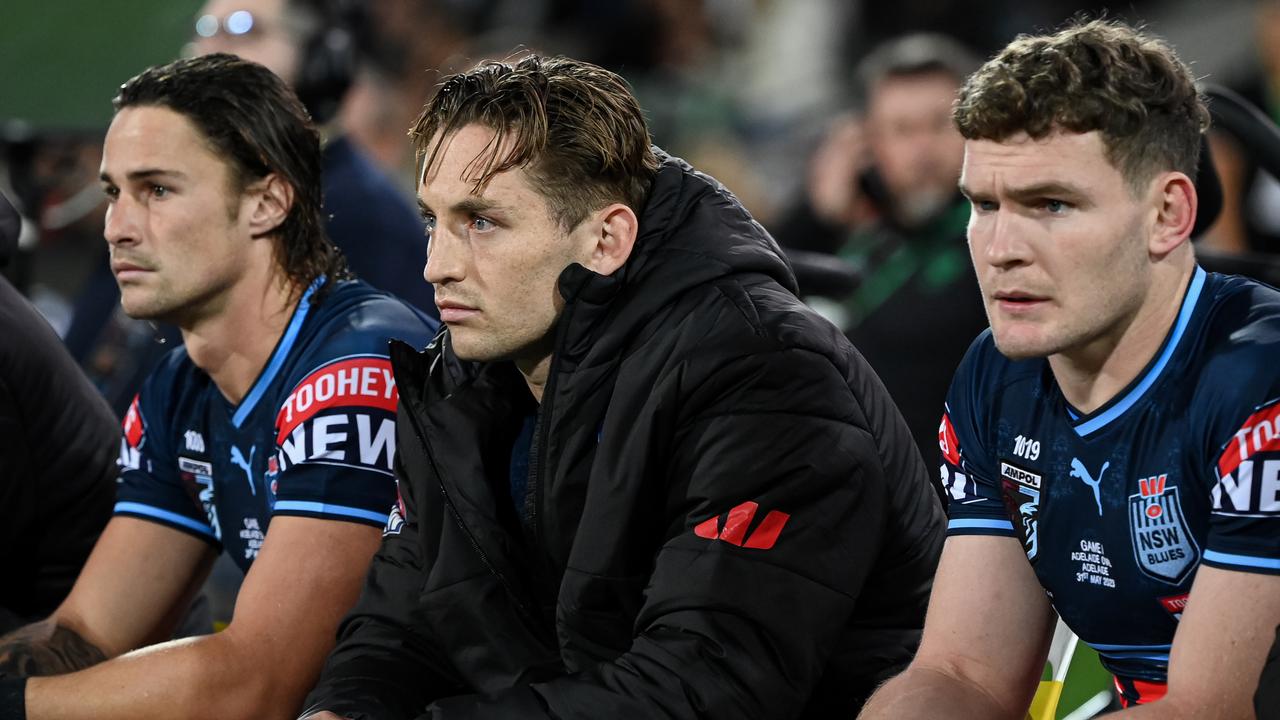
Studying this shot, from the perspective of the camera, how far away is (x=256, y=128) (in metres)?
2.99

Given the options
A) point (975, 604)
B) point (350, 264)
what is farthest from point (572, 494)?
point (350, 264)

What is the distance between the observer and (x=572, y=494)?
7.51ft

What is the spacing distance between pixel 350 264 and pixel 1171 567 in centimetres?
228

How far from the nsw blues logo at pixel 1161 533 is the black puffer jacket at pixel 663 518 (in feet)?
1.09

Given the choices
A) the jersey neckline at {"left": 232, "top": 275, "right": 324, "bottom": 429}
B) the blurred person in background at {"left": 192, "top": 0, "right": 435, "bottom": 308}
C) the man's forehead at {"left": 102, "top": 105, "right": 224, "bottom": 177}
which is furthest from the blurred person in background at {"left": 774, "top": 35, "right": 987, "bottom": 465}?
the man's forehead at {"left": 102, "top": 105, "right": 224, "bottom": 177}

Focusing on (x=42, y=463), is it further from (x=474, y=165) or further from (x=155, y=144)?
(x=474, y=165)

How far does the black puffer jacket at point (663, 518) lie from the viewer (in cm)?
208

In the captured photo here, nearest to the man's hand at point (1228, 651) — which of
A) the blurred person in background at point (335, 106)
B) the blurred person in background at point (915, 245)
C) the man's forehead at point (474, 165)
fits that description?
the man's forehead at point (474, 165)

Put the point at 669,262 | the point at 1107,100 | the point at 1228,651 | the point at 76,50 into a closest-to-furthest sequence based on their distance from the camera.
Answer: the point at 1228,651 → the point at 1107,100 → the point at 669,262 → the point at 76,50

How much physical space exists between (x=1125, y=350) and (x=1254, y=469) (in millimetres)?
246

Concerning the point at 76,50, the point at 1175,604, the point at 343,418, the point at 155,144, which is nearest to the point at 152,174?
the point at 155,144

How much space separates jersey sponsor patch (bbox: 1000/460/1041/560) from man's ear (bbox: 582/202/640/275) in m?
0.61

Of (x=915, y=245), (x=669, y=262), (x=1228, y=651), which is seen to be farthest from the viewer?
(x=915, y=245)

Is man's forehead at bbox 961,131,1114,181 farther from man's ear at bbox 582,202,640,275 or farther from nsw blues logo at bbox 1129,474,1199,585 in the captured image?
man's ear at bbox 582,202,640,275
